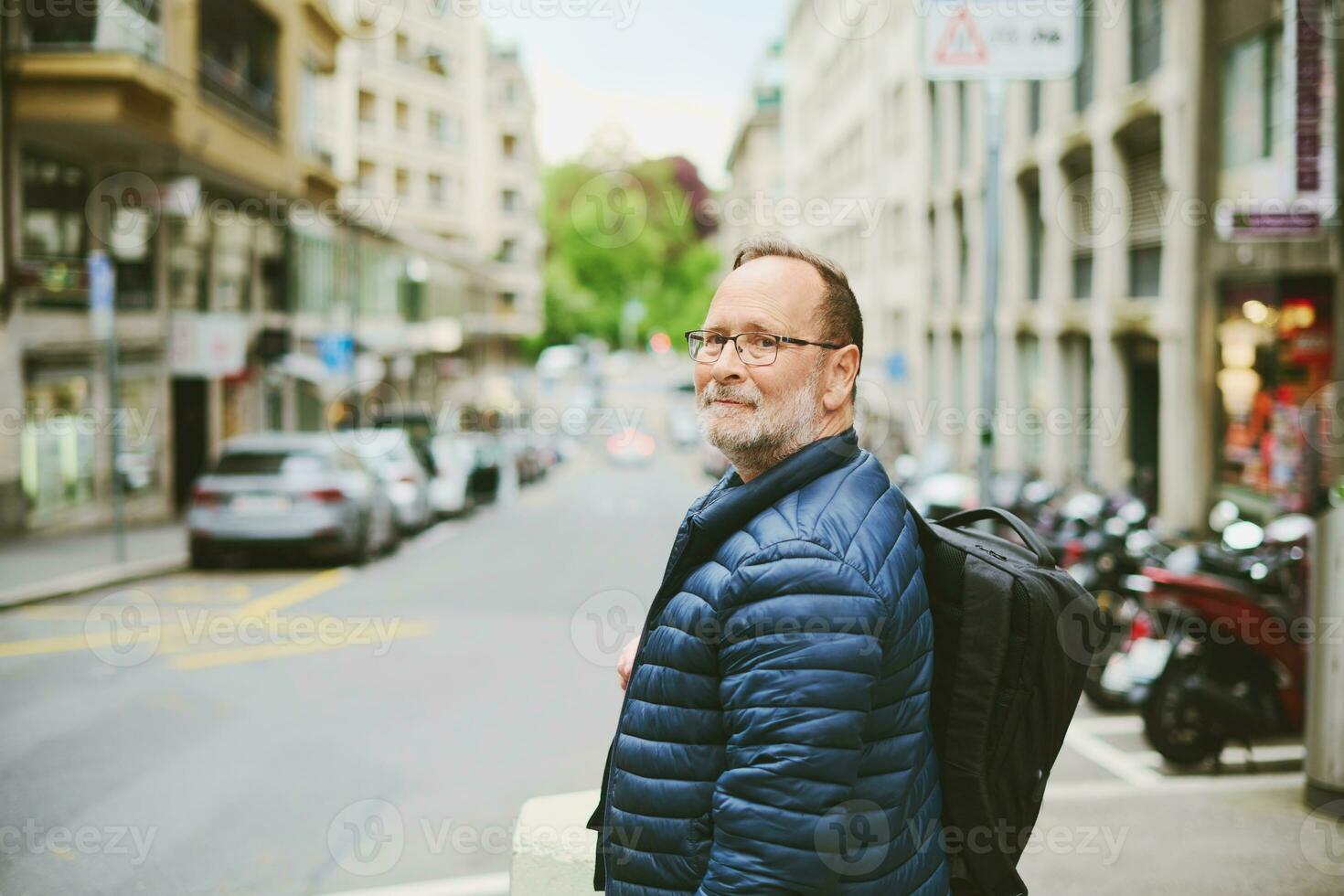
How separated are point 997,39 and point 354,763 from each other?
5607 millimetres

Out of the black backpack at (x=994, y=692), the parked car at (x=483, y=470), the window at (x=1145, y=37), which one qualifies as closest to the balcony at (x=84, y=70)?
the parked car at (x=483, y=470)

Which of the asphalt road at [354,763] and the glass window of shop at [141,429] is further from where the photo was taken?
the glass window of shop at [141,429]

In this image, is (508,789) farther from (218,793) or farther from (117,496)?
(117,496)

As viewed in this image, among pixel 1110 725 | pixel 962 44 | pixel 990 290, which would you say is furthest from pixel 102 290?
pixel 1110 725

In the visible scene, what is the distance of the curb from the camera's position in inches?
463

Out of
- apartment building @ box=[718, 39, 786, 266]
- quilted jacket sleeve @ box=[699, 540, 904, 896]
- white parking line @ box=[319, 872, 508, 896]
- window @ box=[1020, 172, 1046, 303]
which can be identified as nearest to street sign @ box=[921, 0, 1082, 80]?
white parking line @ box=[319, 872, 508, 896]

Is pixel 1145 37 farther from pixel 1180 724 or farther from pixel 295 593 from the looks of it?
pixel 295 593

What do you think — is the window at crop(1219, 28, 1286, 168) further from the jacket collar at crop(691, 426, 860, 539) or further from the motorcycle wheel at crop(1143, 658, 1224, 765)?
the jacket collar at crop(691, 426, 860, 539)

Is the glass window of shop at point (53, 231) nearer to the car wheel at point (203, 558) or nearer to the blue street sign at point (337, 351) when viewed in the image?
the car wheel at point (203, 558)

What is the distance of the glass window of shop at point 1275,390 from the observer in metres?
12.6

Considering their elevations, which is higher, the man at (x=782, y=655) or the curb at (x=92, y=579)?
the man at (x=782, y=655)

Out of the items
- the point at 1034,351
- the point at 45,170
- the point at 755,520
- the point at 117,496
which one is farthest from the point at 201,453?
the point at 755,520

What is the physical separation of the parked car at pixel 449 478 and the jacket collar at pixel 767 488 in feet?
66.7

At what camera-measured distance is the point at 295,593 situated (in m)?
12.9
